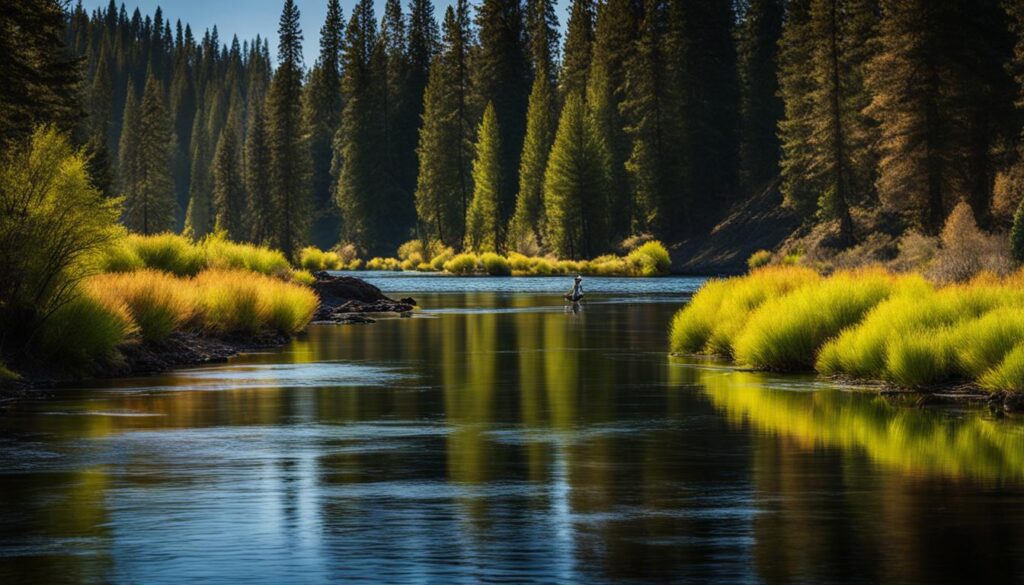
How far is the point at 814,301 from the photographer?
2806 centimetres

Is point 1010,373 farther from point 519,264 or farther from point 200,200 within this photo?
point 200,200

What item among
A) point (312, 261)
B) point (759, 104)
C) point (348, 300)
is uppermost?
point (759, 104)

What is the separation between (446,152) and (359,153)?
13.4 m

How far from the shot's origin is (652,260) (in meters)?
100

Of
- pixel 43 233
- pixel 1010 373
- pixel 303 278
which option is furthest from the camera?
pixel 303 278

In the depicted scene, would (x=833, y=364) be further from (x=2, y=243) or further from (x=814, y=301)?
(x=2, y=243)

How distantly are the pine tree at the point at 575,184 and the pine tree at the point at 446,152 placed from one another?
863 inches

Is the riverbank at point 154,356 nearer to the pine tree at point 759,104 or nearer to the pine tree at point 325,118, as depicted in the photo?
the pine tree at point 759,104

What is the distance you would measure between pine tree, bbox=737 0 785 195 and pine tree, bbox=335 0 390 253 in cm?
4133

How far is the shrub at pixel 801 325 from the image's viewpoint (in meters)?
27.6

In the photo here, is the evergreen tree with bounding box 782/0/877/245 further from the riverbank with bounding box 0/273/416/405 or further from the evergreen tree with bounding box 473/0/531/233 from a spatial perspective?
the evergreen tree with bounding box 473/0/531/233

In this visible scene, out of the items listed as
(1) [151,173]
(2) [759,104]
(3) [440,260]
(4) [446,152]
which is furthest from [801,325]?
(1) [151,173]

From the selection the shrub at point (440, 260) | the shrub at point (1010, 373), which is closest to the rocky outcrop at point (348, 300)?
the shrub at point (1010, 373)

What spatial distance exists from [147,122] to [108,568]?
13616cm
